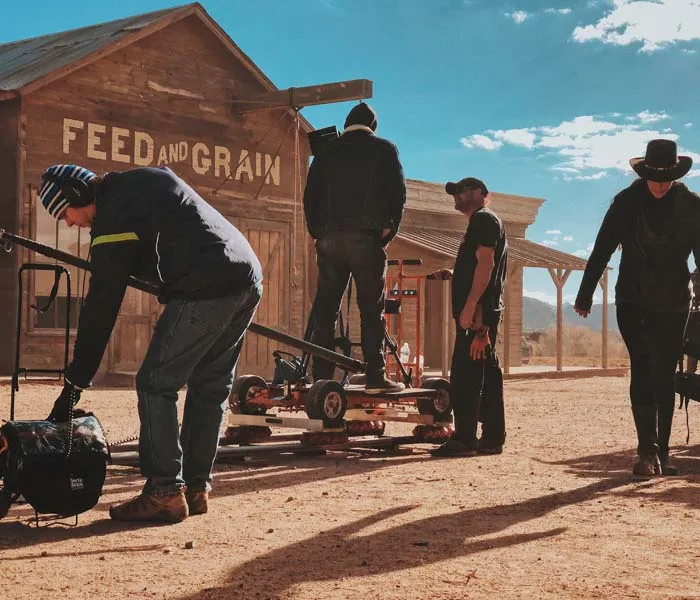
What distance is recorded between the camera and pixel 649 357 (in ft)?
23.5

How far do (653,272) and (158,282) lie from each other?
3.34 metres

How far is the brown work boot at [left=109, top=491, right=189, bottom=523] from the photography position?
5227 mm

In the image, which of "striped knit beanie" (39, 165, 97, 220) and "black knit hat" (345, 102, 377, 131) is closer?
"striped knit beanie" (39, 165, 97, 220)

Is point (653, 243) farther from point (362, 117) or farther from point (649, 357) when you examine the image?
point (362, 117)

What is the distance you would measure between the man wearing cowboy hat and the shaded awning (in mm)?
13860

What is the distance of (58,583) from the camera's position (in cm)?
405

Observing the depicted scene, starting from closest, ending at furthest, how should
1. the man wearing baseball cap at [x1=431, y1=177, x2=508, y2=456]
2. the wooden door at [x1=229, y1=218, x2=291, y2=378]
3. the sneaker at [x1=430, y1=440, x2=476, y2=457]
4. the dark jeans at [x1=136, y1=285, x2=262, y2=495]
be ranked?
1. the dark jeans at [x1=136, y1=285, x2=262, y2=495]
2. the man wearing baseball cap at [x1=431, y1=177, x2=508, y2=456]
3. the sneaker at [x1=430, y1=440, x2=476, y2=457]
4. the wooden door at [x1=229, y1=218, x2=291, y2=378]

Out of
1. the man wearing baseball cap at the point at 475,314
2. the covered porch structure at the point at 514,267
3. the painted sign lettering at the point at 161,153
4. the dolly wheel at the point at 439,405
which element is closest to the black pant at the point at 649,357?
the man wearing baseball cap at the point at 475,314

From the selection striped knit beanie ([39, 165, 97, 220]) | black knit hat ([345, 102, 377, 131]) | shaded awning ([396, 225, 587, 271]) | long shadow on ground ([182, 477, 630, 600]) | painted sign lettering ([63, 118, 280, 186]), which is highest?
painted sign lettering ([63, 118, 280, 186])

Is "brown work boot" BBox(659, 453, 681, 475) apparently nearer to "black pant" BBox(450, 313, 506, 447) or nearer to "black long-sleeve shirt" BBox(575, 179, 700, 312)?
"black long-sleeve shirt" BBox(575, 179, 700, 312)

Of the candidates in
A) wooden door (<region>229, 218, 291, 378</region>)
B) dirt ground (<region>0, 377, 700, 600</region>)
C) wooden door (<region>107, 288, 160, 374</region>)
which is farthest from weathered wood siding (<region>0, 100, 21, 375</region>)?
dirt ground (<region>0, 377, 700, 600</region>)

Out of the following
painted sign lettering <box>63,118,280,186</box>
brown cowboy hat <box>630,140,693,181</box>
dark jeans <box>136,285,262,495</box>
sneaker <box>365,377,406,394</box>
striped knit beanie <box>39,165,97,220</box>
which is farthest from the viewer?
painted sign lettering <box>63,118,280,186</box>

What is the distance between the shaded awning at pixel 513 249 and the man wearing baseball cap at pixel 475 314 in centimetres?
1273

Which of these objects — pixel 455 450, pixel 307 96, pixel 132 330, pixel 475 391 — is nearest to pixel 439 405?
pixel 455 450
